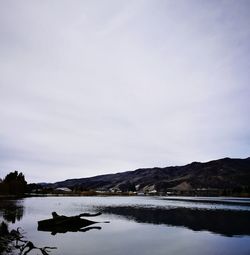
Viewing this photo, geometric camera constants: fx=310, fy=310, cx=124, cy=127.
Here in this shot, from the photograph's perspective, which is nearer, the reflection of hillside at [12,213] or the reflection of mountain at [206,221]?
the reflection of mountain at [206,221]

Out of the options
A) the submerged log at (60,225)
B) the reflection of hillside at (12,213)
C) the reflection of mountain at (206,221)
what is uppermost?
the reflection of hillside at (12,213)

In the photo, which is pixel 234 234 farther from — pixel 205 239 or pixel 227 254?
pixel 227 254

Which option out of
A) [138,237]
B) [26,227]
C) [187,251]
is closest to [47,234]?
[26,227]

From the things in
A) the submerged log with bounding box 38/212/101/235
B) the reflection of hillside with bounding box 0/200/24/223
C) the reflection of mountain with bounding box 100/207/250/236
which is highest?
the reflection of hillside with bounding box 0/200/24/223

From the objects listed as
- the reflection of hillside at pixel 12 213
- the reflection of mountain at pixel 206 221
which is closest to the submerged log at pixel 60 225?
the reflection of hillside at pixel 12 213

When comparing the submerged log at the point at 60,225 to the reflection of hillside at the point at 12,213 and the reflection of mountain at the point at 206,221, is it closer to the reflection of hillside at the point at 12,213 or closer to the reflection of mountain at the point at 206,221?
the reflection of hillside at the point at 12,213

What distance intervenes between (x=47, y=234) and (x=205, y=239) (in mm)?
27588

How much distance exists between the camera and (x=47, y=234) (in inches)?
2120

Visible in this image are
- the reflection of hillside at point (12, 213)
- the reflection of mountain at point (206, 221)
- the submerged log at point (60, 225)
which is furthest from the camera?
the reflection of hillside at point (12, 213)

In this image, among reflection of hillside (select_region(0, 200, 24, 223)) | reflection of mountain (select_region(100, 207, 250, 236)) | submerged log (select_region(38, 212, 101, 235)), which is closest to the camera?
submerged log (select_region(38, 212, 101, 235))

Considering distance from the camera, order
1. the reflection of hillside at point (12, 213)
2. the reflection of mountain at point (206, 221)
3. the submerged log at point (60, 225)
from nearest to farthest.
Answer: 1. the submerged log at point (60, 225)
2. the reflection of mountain at point (206, 221)
3. the reflection of hillside at point (12, 213)

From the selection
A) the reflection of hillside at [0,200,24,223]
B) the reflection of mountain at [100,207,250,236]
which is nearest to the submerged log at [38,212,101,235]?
the reflection of hillside at [0,200,24,223]

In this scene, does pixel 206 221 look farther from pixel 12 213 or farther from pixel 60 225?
pixel 12 213

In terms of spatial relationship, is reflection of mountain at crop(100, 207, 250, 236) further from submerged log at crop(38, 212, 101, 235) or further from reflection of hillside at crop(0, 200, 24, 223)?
reflection of hillside at crop(0, 200, 24, 223)
